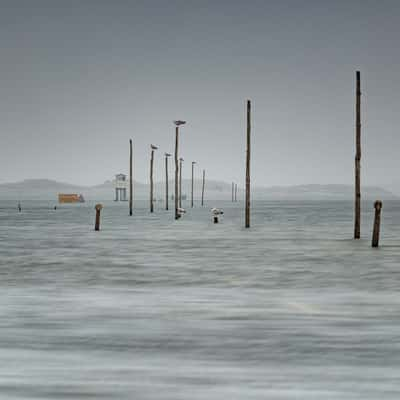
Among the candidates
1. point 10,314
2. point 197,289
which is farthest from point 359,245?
point 10,314

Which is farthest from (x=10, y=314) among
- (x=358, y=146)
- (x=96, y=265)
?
(x=358, y=146)

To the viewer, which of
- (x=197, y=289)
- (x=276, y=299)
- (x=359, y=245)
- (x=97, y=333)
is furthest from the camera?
(x=359, y=245)

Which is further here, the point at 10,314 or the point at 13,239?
the point at 13,239

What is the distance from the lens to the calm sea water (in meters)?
5.68

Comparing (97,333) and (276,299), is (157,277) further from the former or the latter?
(97,333)

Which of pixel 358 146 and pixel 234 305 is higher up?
pixel 358 146

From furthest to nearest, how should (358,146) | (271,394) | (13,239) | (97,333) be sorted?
(13,239) → (358,146) → (97,333) → (271,394)

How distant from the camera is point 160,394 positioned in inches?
212

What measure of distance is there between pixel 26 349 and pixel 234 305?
403 centimetres

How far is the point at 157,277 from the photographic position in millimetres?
14594

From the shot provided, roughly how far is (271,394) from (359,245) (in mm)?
20061

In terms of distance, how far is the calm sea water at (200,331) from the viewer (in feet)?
18.6

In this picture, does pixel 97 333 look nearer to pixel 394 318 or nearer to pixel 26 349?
pixel 26 349

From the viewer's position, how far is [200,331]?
8.09 meters
